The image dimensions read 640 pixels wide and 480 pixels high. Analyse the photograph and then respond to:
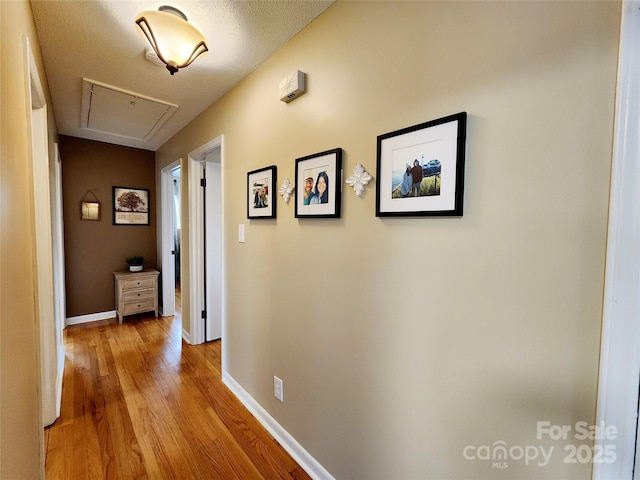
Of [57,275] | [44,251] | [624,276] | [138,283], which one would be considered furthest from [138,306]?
[624,276]

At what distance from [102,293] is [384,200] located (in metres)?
4.21

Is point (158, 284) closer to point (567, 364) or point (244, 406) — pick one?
point (244, 406)

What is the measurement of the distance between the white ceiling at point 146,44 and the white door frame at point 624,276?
1.23 metres

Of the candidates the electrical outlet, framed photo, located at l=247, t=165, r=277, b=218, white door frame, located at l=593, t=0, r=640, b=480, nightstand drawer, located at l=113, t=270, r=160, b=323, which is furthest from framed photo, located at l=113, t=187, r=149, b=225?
white door frame, located at l=593, t=0, r=640, b=480

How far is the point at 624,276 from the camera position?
67 cm

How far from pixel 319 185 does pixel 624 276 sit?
1.11 metres

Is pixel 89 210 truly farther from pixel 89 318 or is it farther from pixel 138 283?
pixel 89 318

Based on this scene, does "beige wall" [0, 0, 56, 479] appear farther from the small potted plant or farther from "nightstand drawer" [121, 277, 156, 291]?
the small potted plant

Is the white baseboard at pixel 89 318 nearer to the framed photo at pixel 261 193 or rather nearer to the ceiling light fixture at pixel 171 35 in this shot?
the framed photo at pixel 261 193

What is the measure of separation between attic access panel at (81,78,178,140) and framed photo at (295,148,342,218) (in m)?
1.69

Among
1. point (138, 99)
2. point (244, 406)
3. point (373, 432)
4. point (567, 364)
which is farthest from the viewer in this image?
point (138, 99)

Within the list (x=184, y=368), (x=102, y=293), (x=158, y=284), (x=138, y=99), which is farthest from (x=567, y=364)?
(x=102, y=293)

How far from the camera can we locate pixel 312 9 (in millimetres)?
1392

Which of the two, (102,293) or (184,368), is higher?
(102,293)
